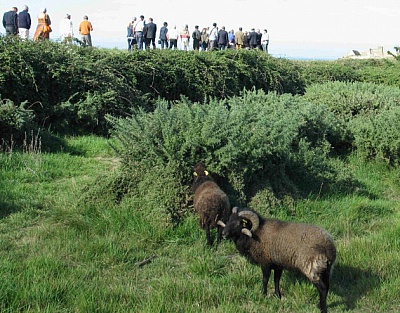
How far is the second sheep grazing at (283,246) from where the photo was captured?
4.94 meters

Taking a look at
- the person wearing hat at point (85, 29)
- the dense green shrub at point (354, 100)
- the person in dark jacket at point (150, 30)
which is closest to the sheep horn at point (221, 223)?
the dense green shrub at point (354, 100)

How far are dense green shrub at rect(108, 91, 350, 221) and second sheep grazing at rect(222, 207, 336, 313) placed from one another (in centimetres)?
164

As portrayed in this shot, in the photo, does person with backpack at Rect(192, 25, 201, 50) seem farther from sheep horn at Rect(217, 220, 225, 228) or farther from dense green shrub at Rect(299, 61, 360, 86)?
sheep horn at Rect(217, 220, 225, 228)

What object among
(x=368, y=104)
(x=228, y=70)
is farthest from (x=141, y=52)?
(x=368, y=104)

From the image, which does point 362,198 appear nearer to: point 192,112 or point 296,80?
point 192,112

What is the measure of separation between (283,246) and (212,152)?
2.53 m

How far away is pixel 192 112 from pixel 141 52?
6315 mm

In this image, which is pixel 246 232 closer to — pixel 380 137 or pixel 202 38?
pixel 380 137

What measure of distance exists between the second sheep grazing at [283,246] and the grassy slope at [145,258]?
343 millimetres

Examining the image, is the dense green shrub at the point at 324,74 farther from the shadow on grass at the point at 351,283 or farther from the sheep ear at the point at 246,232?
the sheep ear at the point at 246,232

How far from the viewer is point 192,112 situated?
788 centimetres

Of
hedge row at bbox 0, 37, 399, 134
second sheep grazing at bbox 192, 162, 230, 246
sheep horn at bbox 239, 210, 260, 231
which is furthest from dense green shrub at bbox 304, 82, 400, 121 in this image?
sheep horn at bbox 239, 210, 260, 231

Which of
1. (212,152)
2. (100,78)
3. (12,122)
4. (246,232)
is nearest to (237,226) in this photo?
(246,232)

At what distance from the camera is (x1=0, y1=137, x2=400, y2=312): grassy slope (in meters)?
4.95
